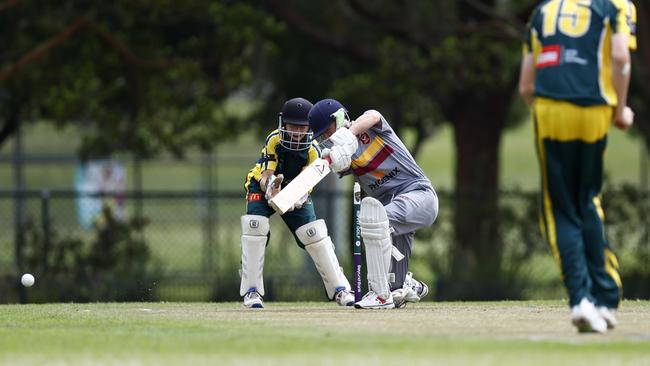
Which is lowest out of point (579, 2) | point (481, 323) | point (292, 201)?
point (481, 323)

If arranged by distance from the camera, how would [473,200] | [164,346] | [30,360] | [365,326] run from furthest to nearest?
[473,200]
[365,326]
[164,346]
[30,360]

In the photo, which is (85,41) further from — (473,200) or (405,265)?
→ (405,265)

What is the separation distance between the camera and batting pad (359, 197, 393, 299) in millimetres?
10117

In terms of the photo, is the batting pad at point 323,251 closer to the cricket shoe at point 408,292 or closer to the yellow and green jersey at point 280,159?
the yellow and green jersey at point 280,159

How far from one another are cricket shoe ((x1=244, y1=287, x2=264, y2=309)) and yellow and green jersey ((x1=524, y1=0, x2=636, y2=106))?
3.75 metres

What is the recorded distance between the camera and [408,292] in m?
10.8

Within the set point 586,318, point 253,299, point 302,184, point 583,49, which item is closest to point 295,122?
point 302,184

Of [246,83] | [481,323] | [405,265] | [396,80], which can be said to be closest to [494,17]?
[396,80]

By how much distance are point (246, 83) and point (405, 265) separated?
386 inches

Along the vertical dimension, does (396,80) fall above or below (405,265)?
above

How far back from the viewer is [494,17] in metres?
20.1

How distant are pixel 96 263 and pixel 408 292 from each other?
966cm

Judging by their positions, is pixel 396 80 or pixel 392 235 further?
pixel 396 80

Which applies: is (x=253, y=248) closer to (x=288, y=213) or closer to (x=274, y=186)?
(x=288, y=213)
